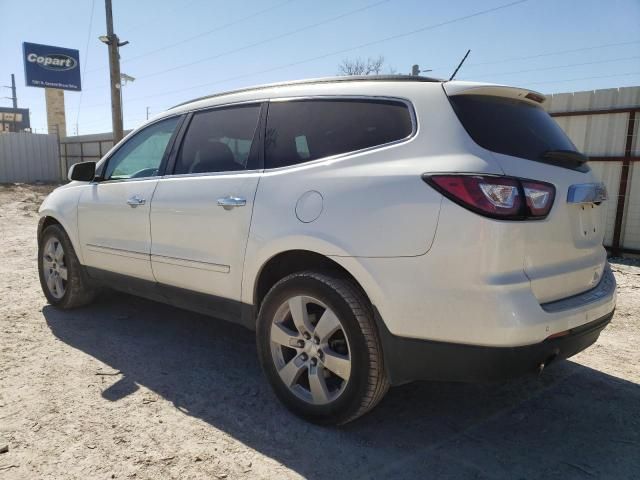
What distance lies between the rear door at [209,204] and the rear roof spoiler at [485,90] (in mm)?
1173

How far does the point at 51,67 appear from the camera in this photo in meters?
28.1

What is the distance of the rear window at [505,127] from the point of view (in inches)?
89.3

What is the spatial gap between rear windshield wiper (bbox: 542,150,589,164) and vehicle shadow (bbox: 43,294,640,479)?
1433 millimetres

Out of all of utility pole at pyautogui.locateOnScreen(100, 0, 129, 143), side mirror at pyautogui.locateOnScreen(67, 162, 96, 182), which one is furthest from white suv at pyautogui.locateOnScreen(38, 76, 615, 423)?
utility pole at pyautogui.locateOnScreen(100, 0, 129, 143)

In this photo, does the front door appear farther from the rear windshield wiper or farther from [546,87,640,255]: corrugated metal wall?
[546,87,640,255]: corrugated metal wall

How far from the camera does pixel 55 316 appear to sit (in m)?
4.47

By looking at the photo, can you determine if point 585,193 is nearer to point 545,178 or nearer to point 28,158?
point 545,178

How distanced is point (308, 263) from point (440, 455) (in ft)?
3.84

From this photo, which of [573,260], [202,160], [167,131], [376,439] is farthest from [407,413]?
[167,131]

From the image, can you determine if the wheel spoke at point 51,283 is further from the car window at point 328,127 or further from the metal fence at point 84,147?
the metal fence at point 84,147

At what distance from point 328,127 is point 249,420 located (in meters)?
1.68

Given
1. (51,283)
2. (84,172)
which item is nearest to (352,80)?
(84,172)

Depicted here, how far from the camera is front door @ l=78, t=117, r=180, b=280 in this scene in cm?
358

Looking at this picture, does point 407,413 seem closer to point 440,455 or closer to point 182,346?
point 440,455
